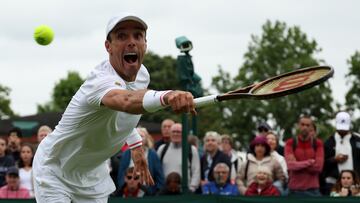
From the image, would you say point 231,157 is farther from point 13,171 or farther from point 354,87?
point 354,87

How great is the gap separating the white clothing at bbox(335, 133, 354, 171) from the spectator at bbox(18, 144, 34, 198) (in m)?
Result: 4.39

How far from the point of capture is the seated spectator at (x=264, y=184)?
39.3ft

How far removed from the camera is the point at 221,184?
1277 centimetres

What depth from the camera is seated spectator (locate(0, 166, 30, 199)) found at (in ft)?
40.7

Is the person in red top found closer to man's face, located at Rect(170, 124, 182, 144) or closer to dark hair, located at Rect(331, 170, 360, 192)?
dark hair, located at Rect(331, 170, 360, 192)

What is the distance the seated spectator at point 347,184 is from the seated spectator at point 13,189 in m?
4.33

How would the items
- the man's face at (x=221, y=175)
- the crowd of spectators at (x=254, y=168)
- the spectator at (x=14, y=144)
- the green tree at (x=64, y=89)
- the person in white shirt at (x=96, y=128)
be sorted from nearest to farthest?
1. the person in white shirt at (x=96, y=128)
2. the crowd of spectators at (x=254, y=168)
3. the man's face at (x=221, y=175)
4. the spectator at (x=14, y=144)
5. the green tree at (x=64, y=89)

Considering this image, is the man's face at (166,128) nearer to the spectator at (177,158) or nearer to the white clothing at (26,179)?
the spectator at (177,158)

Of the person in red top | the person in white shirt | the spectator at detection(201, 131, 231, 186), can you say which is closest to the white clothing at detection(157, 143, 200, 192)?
the spectator at detection(201, 131, 231, 186)

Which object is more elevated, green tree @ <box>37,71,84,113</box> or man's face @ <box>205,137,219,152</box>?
green tree @ <box>37,71,84,113</box>

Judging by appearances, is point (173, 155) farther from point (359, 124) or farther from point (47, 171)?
point (359, 124)

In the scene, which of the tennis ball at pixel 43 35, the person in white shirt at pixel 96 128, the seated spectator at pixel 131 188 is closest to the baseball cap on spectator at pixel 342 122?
the seated spectator at pixel 131 188

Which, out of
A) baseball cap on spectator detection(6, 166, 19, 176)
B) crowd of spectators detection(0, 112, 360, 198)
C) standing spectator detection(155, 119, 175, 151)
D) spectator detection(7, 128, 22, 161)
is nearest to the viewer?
crowd of spectators detection(0, 112, 360, 198)

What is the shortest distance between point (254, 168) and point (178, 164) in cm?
137
